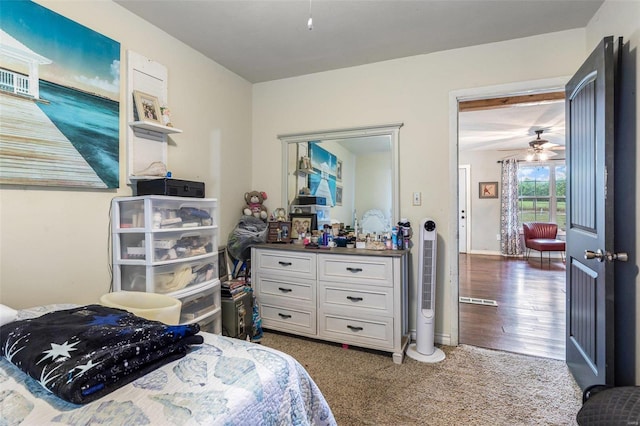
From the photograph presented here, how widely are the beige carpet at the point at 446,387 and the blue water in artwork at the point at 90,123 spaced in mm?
1859

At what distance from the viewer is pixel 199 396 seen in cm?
78

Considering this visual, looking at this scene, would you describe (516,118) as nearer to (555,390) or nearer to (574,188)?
(574,188)

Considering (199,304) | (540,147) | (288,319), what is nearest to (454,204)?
(288,319)

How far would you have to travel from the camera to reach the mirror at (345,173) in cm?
281

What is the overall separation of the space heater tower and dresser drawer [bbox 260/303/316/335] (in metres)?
0.82

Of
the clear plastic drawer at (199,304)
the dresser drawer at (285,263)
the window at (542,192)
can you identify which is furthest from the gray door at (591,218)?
the window at (542,192)

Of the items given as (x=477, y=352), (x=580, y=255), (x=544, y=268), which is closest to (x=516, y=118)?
(x=544, y=268)

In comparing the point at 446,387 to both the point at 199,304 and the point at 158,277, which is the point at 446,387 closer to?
the point at 199,304

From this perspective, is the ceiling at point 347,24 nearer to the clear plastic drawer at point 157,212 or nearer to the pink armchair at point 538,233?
the clear plastic drawer at point 157,212

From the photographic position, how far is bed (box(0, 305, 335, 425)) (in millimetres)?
709

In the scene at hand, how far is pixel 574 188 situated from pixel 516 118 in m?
3.06

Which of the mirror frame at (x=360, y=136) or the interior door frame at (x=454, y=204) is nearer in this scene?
the interior door frame at (x=454, y=204)

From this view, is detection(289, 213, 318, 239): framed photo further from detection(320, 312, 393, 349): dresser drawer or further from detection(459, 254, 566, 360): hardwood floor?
detection(459, 254, 566, 360): hardwood floor

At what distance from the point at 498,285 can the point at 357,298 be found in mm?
3092
